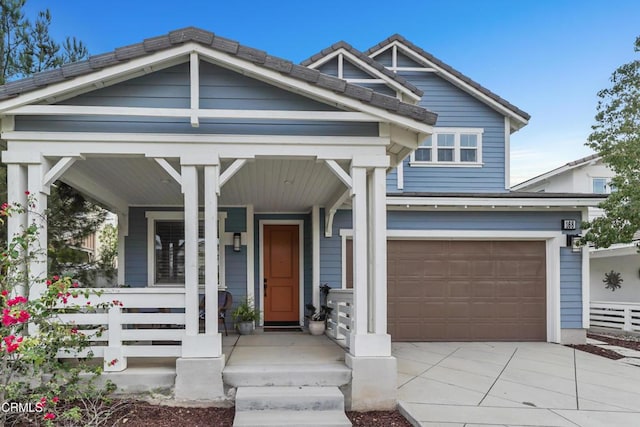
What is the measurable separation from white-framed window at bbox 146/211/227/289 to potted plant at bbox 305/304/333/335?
1.74 metres

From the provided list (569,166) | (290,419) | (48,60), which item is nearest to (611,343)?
(290,419)

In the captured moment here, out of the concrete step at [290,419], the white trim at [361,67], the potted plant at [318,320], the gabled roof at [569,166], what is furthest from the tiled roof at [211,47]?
the gabled roof at [569,166]

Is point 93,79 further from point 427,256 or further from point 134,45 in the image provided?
point 427,256

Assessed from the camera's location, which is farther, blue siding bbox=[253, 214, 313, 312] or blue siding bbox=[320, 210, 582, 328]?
blue siding bbox=[253, 214, 313, 312]

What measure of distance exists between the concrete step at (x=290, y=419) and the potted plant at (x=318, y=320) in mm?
2936

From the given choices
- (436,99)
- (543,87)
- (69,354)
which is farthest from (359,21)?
(69,354)

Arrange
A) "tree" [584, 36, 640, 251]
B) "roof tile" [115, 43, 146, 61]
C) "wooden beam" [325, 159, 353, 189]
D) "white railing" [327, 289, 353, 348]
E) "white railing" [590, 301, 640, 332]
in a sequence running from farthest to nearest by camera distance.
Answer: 1. "white railing" [590, 301, 640, 332]
2. "tree" [584, 36, 640, 251]
3. "white railing" [327, 289, 353, 348]
4. "wooden beam" [325, 159, 353, 189]
5. "roof tile" [115, 43, 146, 61]

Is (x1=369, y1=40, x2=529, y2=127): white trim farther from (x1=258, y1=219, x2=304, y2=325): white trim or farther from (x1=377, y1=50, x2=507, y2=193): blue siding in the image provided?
(x1=258, y1=219, x2=304, y2=325): white trim

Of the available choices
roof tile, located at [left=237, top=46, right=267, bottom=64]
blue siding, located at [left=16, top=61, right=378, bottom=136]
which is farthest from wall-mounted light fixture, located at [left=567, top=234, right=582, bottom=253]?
roof tile, located at [left=237, top=46, right=267, bottom=64]

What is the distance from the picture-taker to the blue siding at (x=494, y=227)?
7547 millimetres

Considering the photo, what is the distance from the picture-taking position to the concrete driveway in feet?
12.6

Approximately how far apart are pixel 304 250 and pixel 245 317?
5.64 ft

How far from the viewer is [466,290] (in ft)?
24.9

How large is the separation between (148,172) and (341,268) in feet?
12.4
